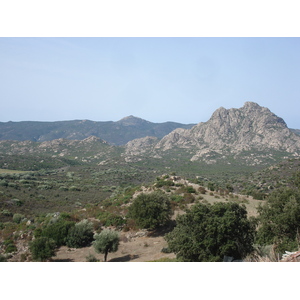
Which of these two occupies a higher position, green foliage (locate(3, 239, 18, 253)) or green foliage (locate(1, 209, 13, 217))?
green foliage (locate(1, 209, 13, 217))

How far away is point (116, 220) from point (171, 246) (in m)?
10.0

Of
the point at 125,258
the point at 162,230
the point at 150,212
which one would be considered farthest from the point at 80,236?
the point at 162,230

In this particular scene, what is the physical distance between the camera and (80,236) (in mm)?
17547

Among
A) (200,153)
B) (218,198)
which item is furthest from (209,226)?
(200,153)

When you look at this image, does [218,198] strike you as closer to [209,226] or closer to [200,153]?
[209,226]

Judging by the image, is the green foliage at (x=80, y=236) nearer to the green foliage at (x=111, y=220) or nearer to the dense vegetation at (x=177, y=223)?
the dense vegetation at (x=177, y=223)

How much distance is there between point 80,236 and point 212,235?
10529mm

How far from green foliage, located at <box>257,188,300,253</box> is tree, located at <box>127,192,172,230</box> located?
7880 millimetres

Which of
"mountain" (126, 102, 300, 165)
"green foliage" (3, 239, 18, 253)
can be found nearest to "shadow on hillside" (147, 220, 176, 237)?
"green foliage" (3, 239, 18, 253)

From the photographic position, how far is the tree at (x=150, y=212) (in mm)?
18703

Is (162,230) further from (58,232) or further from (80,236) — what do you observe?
(58,232)

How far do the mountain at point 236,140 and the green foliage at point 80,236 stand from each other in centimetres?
9882

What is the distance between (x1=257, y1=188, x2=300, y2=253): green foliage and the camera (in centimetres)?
1159

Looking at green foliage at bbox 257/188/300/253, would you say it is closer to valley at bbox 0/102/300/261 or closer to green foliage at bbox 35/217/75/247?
valley at bbox 0/102/300/261
